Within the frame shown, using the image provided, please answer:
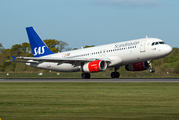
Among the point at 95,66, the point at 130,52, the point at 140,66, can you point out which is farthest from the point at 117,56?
the point at 140,66

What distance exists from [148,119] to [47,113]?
3738 mm

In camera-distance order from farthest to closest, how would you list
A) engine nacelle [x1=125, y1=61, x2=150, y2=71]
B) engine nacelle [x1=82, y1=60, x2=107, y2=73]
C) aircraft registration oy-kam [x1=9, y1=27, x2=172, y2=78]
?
engine nacelle [x1=125, y1=61, x2=150, y2=71]
engine nacelle [x1=82, y1=60, x2=107, y2=73]
aircraft registration oy-kam [x1=9, y1=27, x2=172, y2=78]

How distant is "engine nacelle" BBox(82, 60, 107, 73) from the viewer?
32812 mm

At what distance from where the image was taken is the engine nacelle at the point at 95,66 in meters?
32.8

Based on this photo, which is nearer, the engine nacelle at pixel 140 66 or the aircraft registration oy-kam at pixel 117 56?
the aircraft registration oy-kam at pixel 117 56

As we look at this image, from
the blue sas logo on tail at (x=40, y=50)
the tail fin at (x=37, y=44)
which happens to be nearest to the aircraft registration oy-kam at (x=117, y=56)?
the tail fin at (x=37, y=44)

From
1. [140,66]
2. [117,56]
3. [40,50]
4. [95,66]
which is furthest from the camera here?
[40,50]

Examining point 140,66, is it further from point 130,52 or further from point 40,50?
point 40,50

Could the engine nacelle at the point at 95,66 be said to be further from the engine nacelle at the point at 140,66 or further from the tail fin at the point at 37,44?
the tail fin at the point at 37,44

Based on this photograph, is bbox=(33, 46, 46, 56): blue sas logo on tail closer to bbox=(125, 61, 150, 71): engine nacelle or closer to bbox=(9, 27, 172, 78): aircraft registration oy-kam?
bbox=(9, 27, 172, 78): aircraft registration oy-kam

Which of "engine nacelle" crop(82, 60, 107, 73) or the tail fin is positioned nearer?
"engine nacelle" crop(82, 60, 107, 73)

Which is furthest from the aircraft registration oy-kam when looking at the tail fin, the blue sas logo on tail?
the blue sas logo on tail

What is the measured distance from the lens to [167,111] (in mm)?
10555

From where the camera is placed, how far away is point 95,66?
1299 inches
